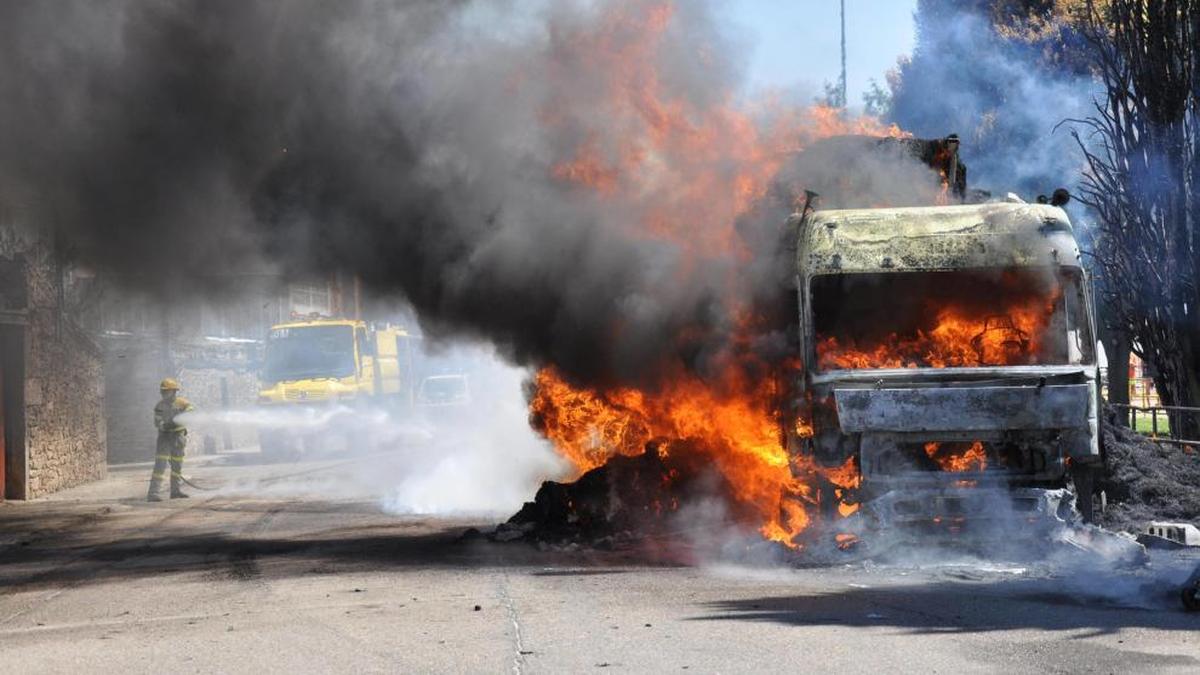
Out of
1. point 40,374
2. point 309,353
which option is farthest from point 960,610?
point 309,353

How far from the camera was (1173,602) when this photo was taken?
8.48 meters

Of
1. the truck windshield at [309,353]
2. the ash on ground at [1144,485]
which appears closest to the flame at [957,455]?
the ash on ground at [1144,485]

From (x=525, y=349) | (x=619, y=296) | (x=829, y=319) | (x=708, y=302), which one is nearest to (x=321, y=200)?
(x=525, y=349)

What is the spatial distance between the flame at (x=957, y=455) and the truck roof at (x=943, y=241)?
144 cm

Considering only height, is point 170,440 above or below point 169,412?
below

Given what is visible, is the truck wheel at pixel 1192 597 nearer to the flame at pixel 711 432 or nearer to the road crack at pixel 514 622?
the flame at pixel 711 432

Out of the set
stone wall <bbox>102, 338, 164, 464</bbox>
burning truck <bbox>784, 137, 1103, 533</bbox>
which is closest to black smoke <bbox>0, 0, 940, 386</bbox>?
burning truck <bbox>784, 137, 1103, 533</bbox>

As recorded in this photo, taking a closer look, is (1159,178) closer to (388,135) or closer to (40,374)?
(388,135)

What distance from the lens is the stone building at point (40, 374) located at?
63.5 feet

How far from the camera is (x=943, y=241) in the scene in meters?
11.2

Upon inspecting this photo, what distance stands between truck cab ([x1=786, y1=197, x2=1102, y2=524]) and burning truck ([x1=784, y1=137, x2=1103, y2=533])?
0.01m

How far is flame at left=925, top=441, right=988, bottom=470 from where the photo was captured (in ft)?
34.4

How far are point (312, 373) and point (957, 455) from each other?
73.0 ft

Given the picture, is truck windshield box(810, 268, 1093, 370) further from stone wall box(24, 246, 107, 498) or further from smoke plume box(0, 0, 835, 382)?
stone wall box(24, 246, 107, 498)
